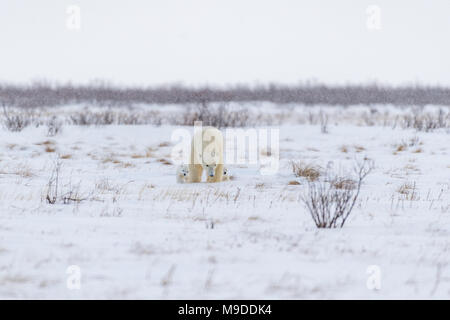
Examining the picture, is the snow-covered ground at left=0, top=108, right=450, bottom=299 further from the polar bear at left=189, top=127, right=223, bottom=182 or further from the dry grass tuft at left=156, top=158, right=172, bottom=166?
the dry grass tuft at left=156, top=158, right=172, bottom=166

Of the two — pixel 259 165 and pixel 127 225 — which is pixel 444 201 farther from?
pixel 259 165

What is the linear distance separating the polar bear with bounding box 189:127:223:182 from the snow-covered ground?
1.00 feet

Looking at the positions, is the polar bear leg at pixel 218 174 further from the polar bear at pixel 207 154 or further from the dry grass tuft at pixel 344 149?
the dry grass tuft at pixel 344 149

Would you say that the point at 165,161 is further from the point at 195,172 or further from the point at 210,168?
the point at 210,168

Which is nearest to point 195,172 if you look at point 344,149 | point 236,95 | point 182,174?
point 182,174

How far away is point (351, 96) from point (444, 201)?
3414 centimetres

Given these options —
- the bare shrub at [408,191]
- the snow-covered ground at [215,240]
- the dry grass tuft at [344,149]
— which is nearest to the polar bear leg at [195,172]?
the snow-covered ground at [215,240]

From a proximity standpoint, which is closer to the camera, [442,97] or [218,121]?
[218,121]

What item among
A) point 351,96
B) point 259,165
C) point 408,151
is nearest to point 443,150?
point 408,151

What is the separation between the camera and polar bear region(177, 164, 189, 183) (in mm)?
6879

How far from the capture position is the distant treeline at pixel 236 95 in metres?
34.2

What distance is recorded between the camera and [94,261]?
3.21 m

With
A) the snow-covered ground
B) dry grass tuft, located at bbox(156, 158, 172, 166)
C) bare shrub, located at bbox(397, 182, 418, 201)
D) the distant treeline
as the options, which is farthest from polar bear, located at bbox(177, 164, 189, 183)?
the distant treeline

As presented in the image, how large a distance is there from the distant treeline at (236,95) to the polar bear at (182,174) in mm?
24238
